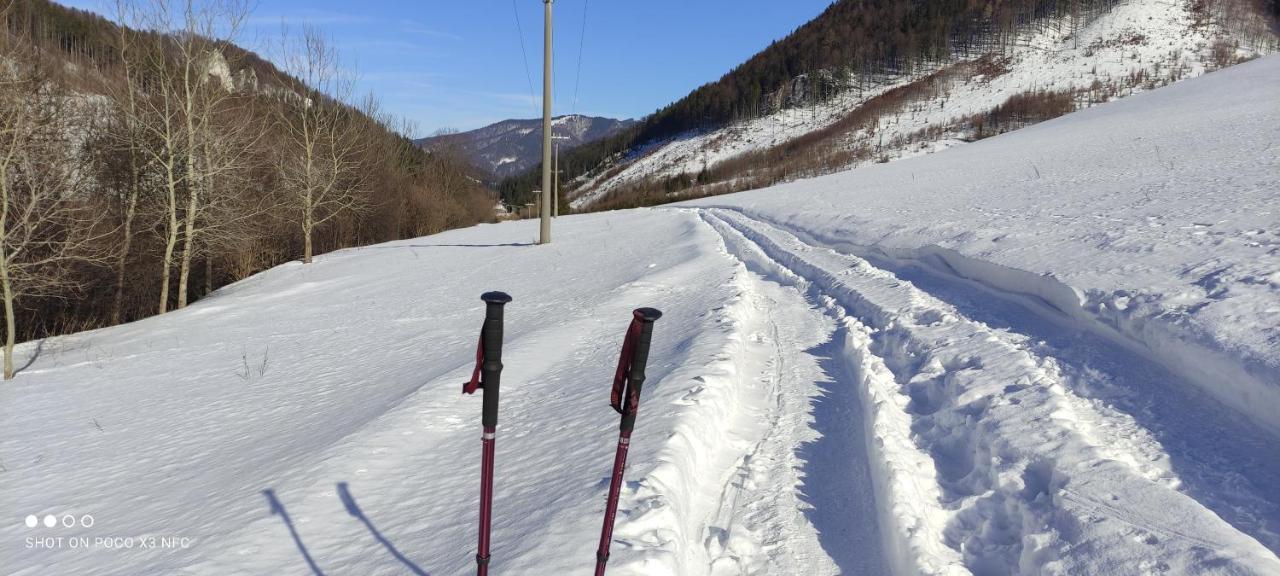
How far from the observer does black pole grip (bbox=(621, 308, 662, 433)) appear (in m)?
1.99

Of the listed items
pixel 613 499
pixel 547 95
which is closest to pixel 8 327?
pixel 547 95

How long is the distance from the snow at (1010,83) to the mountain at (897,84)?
0.37 meters

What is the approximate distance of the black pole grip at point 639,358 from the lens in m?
1.99

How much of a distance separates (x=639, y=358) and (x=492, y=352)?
485mm

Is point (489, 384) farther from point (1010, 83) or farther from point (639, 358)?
point (1010, 83)

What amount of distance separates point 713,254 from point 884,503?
373 inches

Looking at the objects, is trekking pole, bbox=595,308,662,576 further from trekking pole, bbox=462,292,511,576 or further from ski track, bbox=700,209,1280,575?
ski track, bbox=700,209,1280,575

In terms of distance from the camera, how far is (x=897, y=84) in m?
131

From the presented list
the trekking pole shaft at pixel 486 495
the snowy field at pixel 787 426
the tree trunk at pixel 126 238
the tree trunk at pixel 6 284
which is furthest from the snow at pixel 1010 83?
the trekking pole shaft at pixel 486 495

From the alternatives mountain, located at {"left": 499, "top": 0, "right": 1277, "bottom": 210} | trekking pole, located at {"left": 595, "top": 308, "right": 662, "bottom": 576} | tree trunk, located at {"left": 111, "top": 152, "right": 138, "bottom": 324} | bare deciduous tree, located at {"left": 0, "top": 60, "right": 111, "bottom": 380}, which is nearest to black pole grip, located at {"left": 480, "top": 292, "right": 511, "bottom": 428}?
trekking pole, located at {"left": 595, "top": 308, "right": 662, "bottom": 576}

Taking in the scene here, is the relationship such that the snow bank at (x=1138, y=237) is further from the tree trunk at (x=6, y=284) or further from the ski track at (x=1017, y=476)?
the tree trunk at (x=6, y=284)

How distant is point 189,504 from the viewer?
4.27m

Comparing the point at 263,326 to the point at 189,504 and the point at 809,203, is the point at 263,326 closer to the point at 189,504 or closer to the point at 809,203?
the point at 189,504

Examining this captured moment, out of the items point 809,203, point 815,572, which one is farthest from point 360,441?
point 809,203
